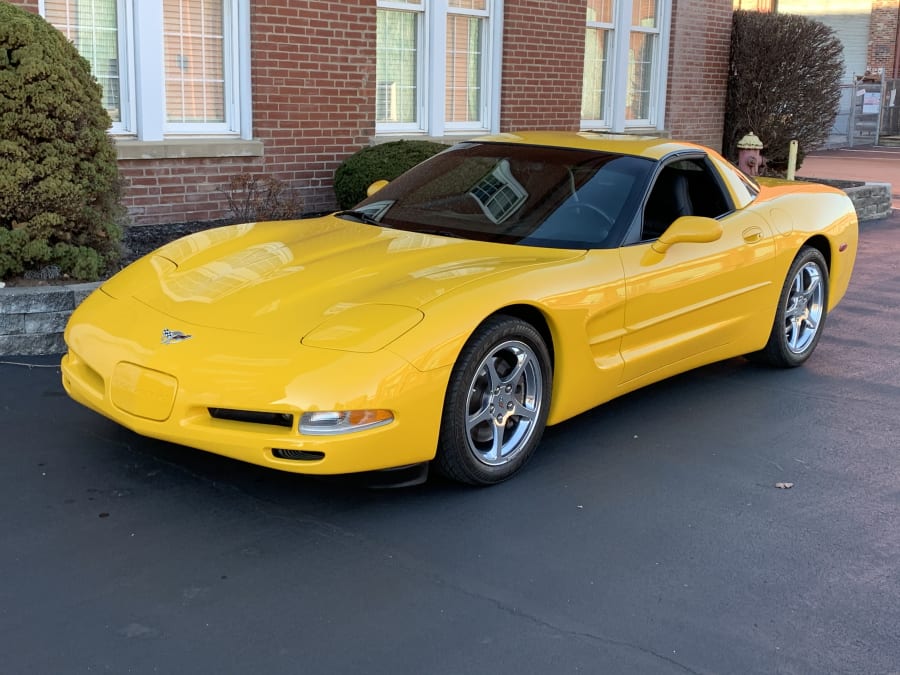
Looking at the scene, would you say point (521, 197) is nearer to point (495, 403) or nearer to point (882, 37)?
point (495, 403)

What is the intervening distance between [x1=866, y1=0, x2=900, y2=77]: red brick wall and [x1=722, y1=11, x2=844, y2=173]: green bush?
23124mm

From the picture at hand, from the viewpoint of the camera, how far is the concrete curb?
6043mm

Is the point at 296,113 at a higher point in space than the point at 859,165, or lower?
higher

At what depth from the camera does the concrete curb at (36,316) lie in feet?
19.8

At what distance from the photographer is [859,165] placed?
23.6 metres

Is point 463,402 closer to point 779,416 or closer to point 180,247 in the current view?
point 180,247

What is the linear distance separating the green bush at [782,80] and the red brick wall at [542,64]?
3605mm

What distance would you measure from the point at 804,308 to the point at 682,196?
140 centimetres

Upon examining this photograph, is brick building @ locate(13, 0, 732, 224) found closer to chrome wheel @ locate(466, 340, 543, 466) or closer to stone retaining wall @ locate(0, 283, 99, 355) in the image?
stone retaining wall @ locate(0, 283, 99, 355)

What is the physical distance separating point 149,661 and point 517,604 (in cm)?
116

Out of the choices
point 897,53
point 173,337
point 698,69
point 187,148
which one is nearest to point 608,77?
point 698,69

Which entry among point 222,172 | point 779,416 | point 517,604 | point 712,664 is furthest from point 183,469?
point 222,172

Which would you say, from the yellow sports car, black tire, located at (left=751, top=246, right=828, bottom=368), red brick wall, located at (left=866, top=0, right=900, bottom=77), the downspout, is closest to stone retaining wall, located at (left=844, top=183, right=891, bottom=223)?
black tire, located at (left=751, top=246, right=828, bottom=368)

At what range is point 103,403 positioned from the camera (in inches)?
165
